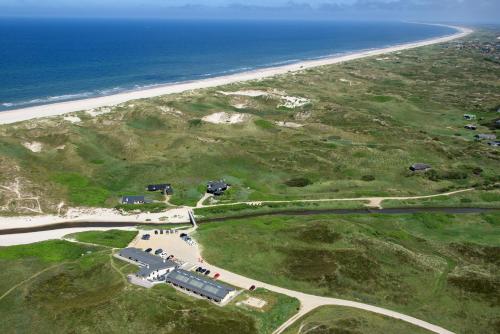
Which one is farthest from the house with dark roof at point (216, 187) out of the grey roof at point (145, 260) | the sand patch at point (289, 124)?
the sand patch at point (289, 124)

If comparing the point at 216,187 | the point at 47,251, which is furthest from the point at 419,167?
the point at 47,251

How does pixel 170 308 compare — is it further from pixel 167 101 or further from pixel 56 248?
pixel 167 101

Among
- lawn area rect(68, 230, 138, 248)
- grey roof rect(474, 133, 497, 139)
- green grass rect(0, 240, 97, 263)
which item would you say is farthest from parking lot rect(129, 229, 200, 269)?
grey roof rect(474, 133, 497, 139)

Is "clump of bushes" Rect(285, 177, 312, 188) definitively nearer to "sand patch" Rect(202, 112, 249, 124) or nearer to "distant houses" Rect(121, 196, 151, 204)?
"distant houses" Rect(121, 196, 151, 204)

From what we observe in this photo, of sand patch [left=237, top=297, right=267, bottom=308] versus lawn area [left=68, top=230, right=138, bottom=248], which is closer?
sand patch [left=237, top=297, right=267, bottom=308]

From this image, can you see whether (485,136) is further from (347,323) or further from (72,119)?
(72,119)

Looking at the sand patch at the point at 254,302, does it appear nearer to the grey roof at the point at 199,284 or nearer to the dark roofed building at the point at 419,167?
the grey roof at the point at 199,284

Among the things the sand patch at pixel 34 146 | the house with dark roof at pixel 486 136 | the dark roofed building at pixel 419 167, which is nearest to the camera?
the dark roofed building at pixel 419 167
